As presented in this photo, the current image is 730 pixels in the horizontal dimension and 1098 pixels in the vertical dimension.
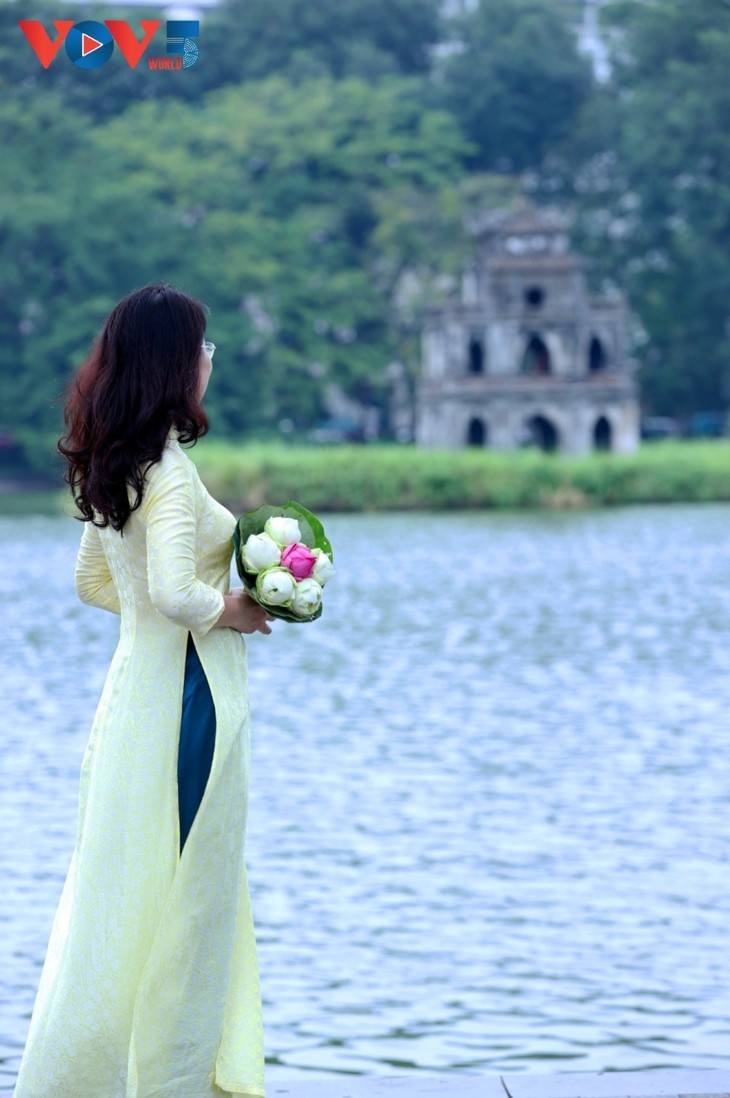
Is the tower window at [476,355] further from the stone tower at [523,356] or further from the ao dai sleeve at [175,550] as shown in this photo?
the ao dai sleeve at [175,550]

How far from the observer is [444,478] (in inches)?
1730

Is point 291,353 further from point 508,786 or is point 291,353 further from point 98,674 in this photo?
point 508,786

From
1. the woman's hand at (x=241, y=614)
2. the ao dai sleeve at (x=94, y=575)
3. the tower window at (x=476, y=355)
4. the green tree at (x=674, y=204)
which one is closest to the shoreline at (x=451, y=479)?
the tower window at (x=476, y=355)

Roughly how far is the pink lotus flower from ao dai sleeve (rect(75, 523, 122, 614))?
39 centimetres

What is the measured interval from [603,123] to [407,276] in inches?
318

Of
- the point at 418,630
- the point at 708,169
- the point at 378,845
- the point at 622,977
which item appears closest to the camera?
the point at 622,977

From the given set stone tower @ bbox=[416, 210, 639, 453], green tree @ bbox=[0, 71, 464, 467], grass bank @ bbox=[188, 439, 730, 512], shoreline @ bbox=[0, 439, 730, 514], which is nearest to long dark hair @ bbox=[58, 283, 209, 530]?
shoreline @ bbox=[0, 439, 730, 514]

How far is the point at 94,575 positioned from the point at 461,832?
5.72 meters

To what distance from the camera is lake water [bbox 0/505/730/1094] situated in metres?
6.87

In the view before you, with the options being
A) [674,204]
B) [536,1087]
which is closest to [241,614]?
[536,1087]

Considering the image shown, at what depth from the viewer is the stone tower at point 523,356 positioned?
175 ft

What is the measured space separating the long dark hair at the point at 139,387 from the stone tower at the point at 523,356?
48722 mm

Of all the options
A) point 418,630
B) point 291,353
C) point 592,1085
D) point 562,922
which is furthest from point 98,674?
point 291,353

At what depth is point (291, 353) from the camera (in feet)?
194
